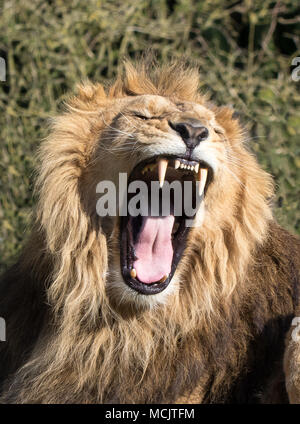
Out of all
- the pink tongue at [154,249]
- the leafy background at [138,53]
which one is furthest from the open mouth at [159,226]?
the leafy background at [138,53]

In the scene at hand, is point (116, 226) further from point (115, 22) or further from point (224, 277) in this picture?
point (115, 22)

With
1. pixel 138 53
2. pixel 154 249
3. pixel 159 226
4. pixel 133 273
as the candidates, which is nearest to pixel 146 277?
pixel 133 273

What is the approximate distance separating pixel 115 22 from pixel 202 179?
352cm

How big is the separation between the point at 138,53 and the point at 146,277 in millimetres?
3305

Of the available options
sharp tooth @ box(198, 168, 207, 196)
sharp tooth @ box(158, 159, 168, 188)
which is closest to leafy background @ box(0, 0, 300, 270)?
sharp tooth @ box(198, 168, 207, 196)

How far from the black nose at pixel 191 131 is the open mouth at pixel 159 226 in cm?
8

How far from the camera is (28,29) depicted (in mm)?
6180

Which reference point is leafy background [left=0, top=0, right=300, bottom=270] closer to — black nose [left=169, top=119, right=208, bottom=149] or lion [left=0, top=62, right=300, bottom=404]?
lion [left=0, top=62, right=300, bottom=404]

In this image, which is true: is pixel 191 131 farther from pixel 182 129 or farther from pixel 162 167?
pixel 162 167

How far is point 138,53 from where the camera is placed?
621 centimetres

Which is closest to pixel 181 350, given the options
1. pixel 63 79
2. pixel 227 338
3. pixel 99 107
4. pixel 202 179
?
pixel 227 338

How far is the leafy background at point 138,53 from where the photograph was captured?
5.78 meters

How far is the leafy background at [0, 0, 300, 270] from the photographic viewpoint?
19.0ft
